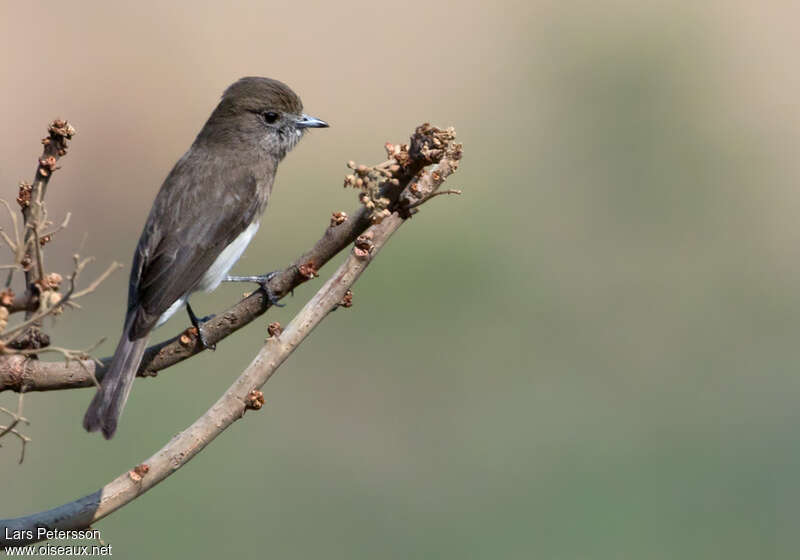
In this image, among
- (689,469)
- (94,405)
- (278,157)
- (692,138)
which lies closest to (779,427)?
(689,469)

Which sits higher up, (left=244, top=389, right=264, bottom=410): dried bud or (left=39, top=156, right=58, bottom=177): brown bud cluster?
(left=39, top=156, right=58, bottom=177): brown bud cluster

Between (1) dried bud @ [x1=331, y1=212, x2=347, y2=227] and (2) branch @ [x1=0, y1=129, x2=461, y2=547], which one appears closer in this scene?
(2) branch @ [x1=0, y1=129, x2=461, y2=547]

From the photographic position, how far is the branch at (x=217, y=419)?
2.36m

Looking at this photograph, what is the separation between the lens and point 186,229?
471 cm

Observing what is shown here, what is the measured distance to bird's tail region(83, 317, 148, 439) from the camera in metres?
3.21

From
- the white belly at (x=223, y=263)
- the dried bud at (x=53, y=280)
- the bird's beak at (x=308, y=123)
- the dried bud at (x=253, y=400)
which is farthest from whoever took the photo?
the bird's beak at (x=308, y=123)

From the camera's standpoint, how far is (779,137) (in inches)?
622

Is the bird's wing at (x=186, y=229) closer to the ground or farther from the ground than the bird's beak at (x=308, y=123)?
closer to the ground

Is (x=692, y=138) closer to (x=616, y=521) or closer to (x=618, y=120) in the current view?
(x=618, y=120)

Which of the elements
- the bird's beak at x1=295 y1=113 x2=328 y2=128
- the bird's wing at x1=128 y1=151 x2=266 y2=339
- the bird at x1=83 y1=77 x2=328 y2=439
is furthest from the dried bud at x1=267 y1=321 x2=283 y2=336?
the bird's beak at x1=295 y1=113 x2=328 y2=128

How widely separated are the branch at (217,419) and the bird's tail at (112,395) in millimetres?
639

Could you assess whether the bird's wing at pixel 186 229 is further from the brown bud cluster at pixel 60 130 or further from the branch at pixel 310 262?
the brown bud cluster at pixel 60 130

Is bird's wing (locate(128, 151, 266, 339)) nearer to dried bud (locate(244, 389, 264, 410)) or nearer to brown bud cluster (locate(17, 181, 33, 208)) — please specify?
brown bud cluster (locate(17, 181, 33, 208))

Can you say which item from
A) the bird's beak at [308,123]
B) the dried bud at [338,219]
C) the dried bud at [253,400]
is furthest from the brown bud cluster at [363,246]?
the bird's beak at [308,123]
